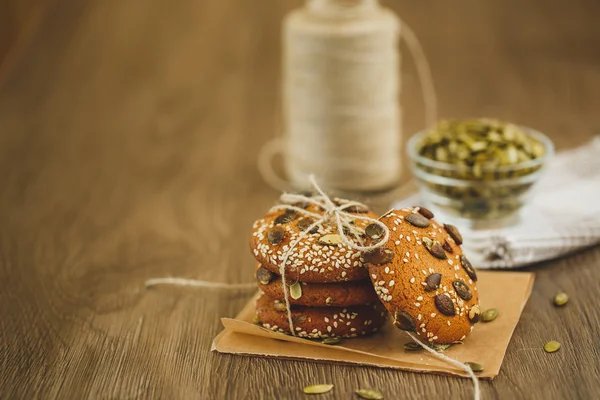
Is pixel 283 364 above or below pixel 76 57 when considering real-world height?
above

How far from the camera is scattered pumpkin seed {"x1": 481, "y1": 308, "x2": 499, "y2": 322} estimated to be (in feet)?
3.59

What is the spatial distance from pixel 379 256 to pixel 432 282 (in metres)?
0.08

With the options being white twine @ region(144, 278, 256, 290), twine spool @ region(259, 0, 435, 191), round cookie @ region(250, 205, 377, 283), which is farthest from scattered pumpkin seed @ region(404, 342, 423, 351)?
twine spool @ region(259, 0, 435, 191)

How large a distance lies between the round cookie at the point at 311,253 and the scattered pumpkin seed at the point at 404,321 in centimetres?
7

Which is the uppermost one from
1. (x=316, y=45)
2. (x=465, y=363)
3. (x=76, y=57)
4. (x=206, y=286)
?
(x=316, y=45)

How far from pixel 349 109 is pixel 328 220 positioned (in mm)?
594

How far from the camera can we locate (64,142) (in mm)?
2068

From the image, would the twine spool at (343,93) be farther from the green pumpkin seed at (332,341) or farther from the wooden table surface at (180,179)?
the green pumpkin seed at (332,341)

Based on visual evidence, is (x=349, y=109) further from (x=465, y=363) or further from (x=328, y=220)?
(x=465, y=363)

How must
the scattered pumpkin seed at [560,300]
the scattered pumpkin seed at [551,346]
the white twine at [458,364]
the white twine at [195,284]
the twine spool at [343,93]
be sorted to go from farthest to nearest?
the twine spool at [343,93] < the white twine at [195,284] < the scattered pumpkin seed at [560,300] < the scattered pumpkin seed at [551,346] < the white twine at [458,364]

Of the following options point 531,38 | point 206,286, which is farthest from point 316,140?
point 531,38

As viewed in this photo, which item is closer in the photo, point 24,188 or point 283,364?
point 283,364

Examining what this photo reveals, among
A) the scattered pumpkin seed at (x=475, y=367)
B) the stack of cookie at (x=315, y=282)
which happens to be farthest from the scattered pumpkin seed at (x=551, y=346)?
the stack of cookie at (x=315, y=282)

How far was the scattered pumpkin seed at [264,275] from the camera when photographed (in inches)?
40.9
